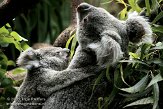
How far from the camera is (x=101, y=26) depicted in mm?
2568

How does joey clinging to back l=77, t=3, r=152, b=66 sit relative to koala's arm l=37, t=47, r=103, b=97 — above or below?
above

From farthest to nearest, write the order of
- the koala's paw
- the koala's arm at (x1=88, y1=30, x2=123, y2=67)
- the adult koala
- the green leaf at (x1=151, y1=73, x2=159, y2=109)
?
the koala's paw
the adult koala
the koala's arm at (x1=88, y1=30, x2=123, y2=67)
the green leaf at (x1=151, y1=73, x2=159, y2=109)

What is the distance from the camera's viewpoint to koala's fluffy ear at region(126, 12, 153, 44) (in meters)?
2.62

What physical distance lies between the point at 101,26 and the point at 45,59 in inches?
18.7

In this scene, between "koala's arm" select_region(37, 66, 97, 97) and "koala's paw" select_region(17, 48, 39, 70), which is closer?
"koala's arm" select_region(37, 66, 97, 97)

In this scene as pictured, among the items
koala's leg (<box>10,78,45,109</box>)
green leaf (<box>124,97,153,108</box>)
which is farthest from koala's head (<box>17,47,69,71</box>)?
green leaf (<box>124,97,153,108</box>)

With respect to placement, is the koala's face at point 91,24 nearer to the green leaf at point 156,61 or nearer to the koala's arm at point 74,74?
the koala's arm at point 74,74

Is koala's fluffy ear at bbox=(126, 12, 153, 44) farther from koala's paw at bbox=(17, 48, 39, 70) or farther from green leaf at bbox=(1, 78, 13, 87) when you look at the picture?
green leaf at bbox=(1, 78, 13, 87)

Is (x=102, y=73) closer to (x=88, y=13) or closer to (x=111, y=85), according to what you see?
(x=111, y=85)

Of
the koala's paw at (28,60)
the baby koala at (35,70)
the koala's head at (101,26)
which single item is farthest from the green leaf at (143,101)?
the koala's paw at (28,60)

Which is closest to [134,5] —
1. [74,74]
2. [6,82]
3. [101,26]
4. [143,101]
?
[101,26]

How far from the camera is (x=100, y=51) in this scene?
2430 millimetres

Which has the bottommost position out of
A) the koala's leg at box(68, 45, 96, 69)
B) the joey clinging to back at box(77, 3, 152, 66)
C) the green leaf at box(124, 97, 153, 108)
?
the green leaf at box(124, 97, 153, 108)

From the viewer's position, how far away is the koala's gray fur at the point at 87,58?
2521mm
